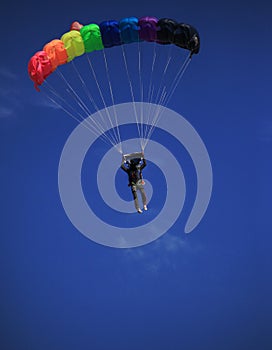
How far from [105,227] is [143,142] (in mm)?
8291

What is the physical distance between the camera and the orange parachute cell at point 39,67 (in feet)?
44.4

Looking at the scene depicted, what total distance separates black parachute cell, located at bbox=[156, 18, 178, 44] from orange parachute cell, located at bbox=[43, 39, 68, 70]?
3045 millimetres

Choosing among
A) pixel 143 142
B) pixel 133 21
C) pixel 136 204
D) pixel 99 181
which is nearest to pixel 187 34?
pixel 133 21

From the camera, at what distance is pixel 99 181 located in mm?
17953

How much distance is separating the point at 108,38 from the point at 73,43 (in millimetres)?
1108

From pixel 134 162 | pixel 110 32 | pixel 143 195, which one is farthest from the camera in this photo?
pixel 143 195

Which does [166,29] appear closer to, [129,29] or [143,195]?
[129,29]

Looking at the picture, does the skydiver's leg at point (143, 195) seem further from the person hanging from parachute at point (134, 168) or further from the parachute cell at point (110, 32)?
the parachute cell at point (110, 32)

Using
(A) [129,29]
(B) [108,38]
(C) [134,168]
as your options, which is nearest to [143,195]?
(C) [134,168]

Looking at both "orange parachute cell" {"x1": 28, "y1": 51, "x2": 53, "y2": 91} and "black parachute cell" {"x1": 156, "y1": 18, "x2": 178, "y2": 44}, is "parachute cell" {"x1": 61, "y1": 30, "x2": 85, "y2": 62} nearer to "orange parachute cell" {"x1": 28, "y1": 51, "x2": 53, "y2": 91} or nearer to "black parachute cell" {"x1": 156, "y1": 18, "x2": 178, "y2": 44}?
"orange parachute cell" {"x1": 28, "y1": 51, "x2": 53, "y2": 91}

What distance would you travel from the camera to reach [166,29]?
44.6ft

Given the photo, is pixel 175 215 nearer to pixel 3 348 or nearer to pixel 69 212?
pixel 69 212

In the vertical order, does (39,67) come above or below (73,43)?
below

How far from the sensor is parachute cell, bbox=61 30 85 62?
13703 mm
